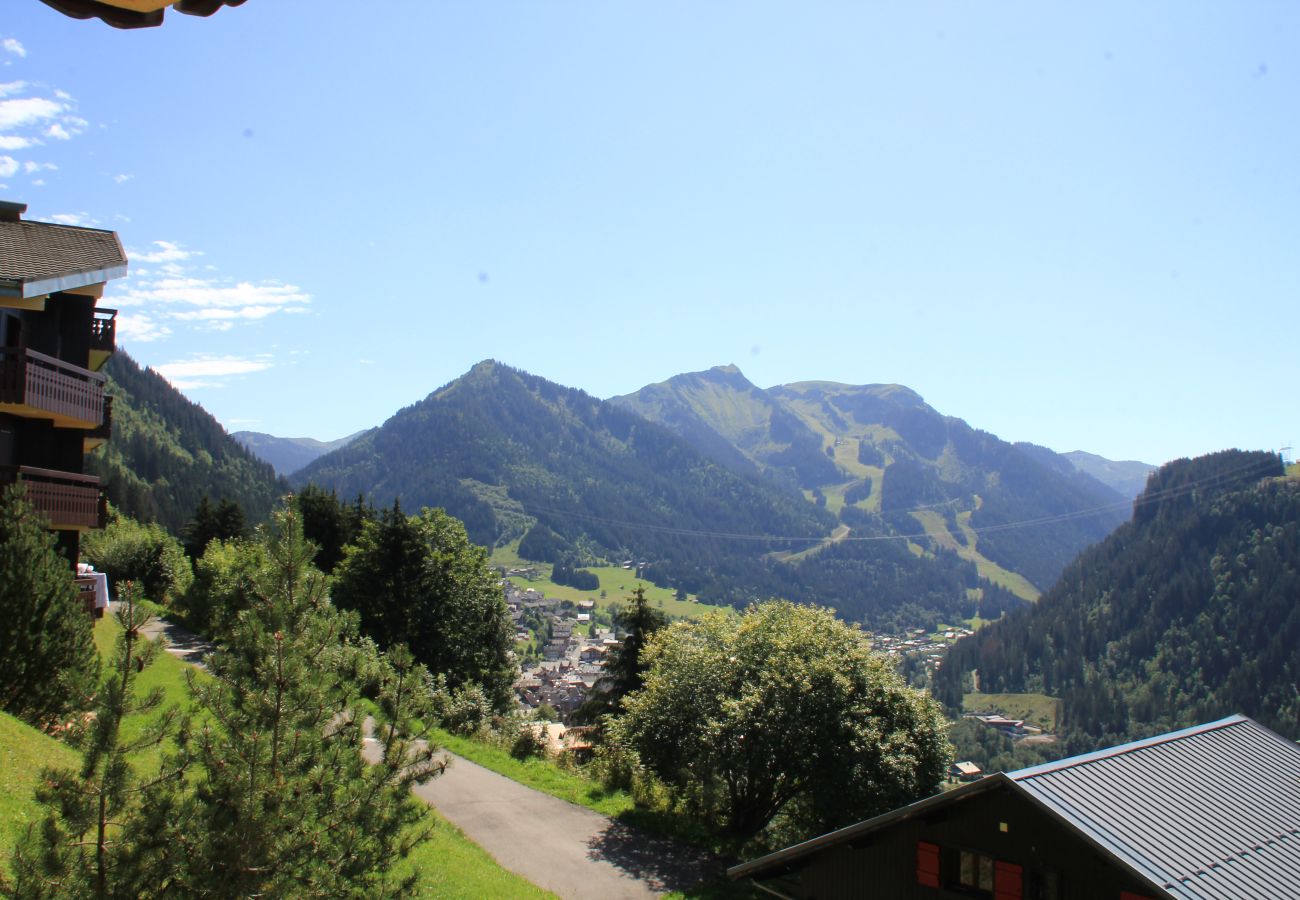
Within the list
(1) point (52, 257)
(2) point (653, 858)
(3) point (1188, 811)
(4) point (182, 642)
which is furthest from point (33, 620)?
(4) point (182, 642)

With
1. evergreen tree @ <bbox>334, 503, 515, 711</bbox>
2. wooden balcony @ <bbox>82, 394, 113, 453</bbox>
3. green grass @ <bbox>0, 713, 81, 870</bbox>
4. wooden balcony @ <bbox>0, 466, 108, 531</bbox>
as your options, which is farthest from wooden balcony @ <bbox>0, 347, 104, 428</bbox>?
evergreen tree @ <bbox>334, 503, 515, 711</bbox>

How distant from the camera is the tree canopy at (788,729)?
21.9 m

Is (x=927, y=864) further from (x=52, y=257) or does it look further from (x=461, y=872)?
(x=52, y=257)

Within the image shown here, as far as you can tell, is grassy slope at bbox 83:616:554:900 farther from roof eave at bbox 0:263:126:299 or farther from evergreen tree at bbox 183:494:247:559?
evergreen tree at bbox 183:494:247:559

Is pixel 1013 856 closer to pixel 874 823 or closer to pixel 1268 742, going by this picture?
pixel 874 823

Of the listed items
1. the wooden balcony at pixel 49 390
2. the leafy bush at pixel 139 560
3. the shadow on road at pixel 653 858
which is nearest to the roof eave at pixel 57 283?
the wooden balcony at pixel 49 390

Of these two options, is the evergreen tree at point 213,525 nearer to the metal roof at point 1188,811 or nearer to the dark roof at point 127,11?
the metal roof at point 1188,811

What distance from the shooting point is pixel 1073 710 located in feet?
543

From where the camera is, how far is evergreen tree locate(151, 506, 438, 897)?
19.6ft

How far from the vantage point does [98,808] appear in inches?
217

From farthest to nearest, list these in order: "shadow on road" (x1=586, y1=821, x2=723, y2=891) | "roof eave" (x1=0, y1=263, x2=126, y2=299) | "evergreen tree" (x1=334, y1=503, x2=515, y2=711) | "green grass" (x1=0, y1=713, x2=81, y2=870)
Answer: "evergreen tree" (x1=334, y1=503, x2=515, y2=711)
"shadow on road" (x1=586, y1=821, x2=723, y2=891)
"roof eave" (x1=0, y1=263, x2=126, y2=299)
"green grass" (x1=0, y1=713, x2=81, y2=870)

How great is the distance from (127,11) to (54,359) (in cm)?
2017

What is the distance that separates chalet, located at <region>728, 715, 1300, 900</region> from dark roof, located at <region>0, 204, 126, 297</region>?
18.3m

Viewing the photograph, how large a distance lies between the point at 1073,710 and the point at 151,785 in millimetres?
187925
